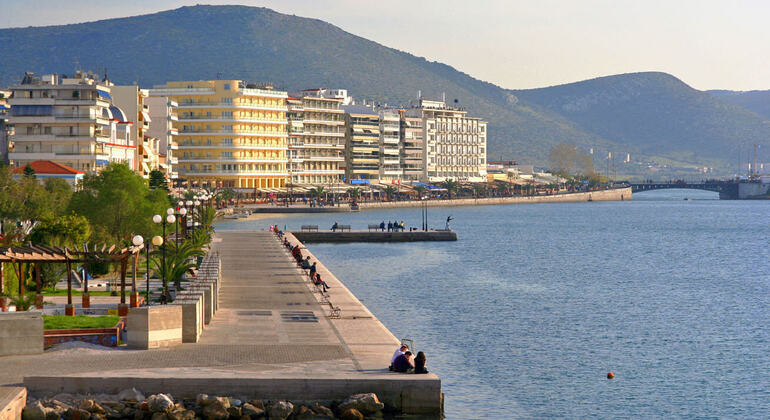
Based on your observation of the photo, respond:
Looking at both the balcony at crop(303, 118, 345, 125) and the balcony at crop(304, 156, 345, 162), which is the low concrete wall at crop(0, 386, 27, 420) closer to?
the balcony at crop(303, 118, 345, 125)

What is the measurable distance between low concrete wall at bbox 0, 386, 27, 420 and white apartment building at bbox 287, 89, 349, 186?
15982cm

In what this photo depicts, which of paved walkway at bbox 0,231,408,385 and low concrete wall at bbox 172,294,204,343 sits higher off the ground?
low concrete wall at bbox 172,294,204,343

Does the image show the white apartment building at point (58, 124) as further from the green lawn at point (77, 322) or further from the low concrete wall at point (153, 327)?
the low concrete wall at point (153, 327)

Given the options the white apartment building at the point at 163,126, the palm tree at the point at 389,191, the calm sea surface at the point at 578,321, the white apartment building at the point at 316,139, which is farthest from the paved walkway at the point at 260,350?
the palm tree at the point at 389,191

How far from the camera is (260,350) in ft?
90.8

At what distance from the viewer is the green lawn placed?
94.1 feet

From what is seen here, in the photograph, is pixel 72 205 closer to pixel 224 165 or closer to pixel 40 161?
pixel 40 161

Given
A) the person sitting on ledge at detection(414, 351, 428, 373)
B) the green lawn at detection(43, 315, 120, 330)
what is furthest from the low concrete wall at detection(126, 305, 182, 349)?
the person sitting on ledge at detection(414, 351, 428, 373)

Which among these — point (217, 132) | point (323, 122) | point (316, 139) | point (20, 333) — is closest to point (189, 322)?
point (20, 333)

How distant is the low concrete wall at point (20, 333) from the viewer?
2587cm

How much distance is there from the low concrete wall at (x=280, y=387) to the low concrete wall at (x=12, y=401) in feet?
1.58

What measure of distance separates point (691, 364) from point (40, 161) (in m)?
76.7

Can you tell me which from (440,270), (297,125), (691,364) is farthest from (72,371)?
(297,125)

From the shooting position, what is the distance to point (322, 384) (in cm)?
2359
